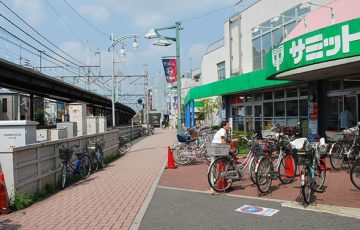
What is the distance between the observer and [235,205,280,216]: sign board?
7921 millimetres

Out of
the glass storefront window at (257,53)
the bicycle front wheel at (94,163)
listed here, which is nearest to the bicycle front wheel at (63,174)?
the bicycle front wheel at (94,163)

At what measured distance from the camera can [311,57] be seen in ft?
47.3

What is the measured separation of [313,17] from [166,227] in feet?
44.6

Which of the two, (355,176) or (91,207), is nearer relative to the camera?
(91,207)

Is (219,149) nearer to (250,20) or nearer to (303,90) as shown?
(303,90)

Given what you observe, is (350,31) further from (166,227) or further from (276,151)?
(166,227)

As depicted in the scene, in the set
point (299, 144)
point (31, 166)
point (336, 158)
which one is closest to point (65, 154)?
point (31, 166)

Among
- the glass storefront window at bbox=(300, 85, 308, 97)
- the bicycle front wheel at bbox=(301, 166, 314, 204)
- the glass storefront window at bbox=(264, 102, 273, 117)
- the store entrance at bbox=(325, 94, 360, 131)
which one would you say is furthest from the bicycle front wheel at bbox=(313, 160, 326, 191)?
the glass storefront window at bbox=(264, 102, 273, 117)

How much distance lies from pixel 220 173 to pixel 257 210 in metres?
2.00

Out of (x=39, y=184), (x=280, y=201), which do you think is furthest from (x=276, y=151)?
(x=39, y=184)

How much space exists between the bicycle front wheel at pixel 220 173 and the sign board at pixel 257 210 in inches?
62.5

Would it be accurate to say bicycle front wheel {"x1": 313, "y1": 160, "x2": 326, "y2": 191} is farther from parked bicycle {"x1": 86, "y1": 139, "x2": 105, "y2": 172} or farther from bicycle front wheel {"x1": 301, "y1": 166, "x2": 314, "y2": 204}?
parked bicycle {"x1": 86, "y1": 139, "x2": 105, "y2": 172}

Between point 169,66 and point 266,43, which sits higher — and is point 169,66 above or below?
below

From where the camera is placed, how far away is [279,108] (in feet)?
80.4
